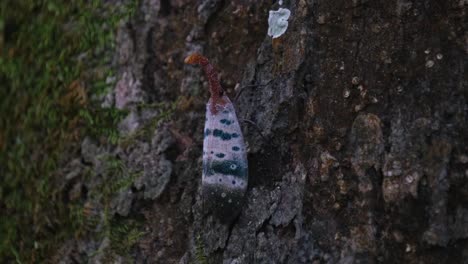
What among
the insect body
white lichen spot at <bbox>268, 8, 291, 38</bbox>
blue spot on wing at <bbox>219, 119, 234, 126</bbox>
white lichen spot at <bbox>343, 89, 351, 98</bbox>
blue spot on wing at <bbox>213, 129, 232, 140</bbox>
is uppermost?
white lichen spot at <bbox>268, 8, 291, 38</bbox>

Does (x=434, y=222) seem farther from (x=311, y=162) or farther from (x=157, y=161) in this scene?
(x=157, y=161)

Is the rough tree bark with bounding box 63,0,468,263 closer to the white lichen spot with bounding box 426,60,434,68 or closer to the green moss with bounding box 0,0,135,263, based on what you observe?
the white lichen spot with bounding box 426,60,434,68

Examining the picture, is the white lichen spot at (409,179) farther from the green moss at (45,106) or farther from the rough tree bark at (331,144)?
the green moss at (45,106)

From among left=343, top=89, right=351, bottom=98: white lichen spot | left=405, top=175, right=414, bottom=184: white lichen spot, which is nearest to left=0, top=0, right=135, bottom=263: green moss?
left=343, top=89, right=351, bottom=98: white lichen spot

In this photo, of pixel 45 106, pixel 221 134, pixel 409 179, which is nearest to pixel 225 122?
pixel 221 134

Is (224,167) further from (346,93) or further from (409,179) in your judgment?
(409,179)

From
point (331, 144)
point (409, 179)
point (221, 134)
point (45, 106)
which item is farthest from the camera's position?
point (45, 106)
